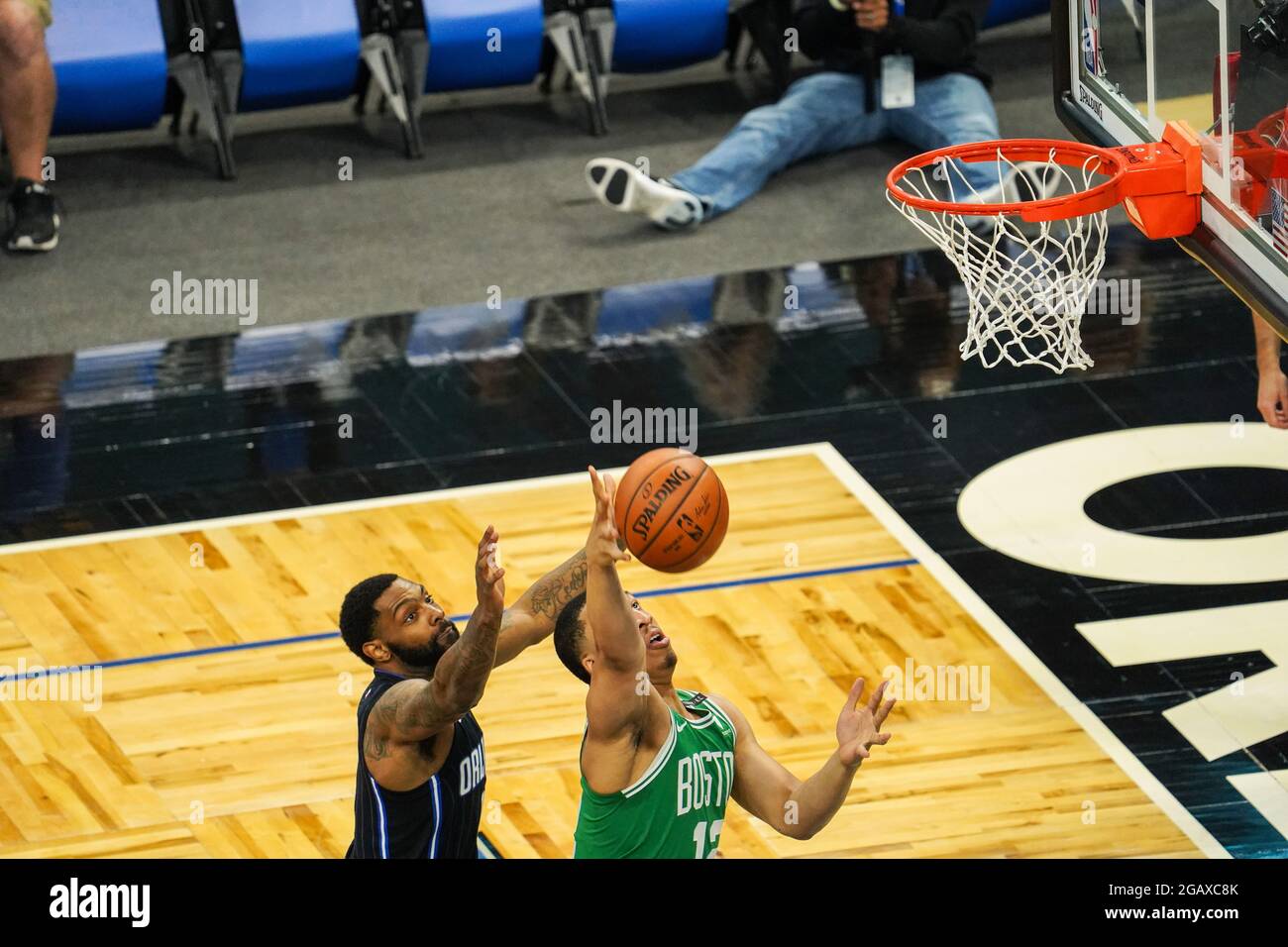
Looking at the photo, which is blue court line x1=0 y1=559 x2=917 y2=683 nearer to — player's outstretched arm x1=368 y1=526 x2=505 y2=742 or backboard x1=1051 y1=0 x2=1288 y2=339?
backboard x1=1051 y1=0 x2=1288 y2=339

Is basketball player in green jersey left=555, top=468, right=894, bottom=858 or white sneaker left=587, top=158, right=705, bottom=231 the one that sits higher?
basketball player in green jersey left=555, top=468, right=894, bottom=858

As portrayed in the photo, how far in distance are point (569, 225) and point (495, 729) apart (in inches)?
179

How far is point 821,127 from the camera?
462 inches

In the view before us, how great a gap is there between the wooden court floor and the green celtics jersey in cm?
132

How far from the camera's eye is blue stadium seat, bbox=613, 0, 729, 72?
1226 cm

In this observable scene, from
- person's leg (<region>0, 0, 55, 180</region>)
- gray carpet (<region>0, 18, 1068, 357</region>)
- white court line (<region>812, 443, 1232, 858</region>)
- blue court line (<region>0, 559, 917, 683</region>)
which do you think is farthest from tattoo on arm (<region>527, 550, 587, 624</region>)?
person's leg (<region>0, 0, 55, 180</region>)

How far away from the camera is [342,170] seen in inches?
472

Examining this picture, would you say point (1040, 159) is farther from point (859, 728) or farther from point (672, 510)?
point (859, 728)

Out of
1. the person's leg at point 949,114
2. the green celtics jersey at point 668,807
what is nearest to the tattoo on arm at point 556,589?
the green celtics jersey at point 668,807

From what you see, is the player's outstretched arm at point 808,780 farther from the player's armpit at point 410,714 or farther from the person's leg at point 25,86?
the person's leg at point 25,86

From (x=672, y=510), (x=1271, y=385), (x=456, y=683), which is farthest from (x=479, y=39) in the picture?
(x=456, y=683)

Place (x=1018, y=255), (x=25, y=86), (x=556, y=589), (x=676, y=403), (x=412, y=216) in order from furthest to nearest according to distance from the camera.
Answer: (x=412, y=216) < (x=25, y=86) < (x=1018, y=255) < (x=676, y=403) < (x=556, y=589)

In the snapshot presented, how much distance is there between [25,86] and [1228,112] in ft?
22.1
